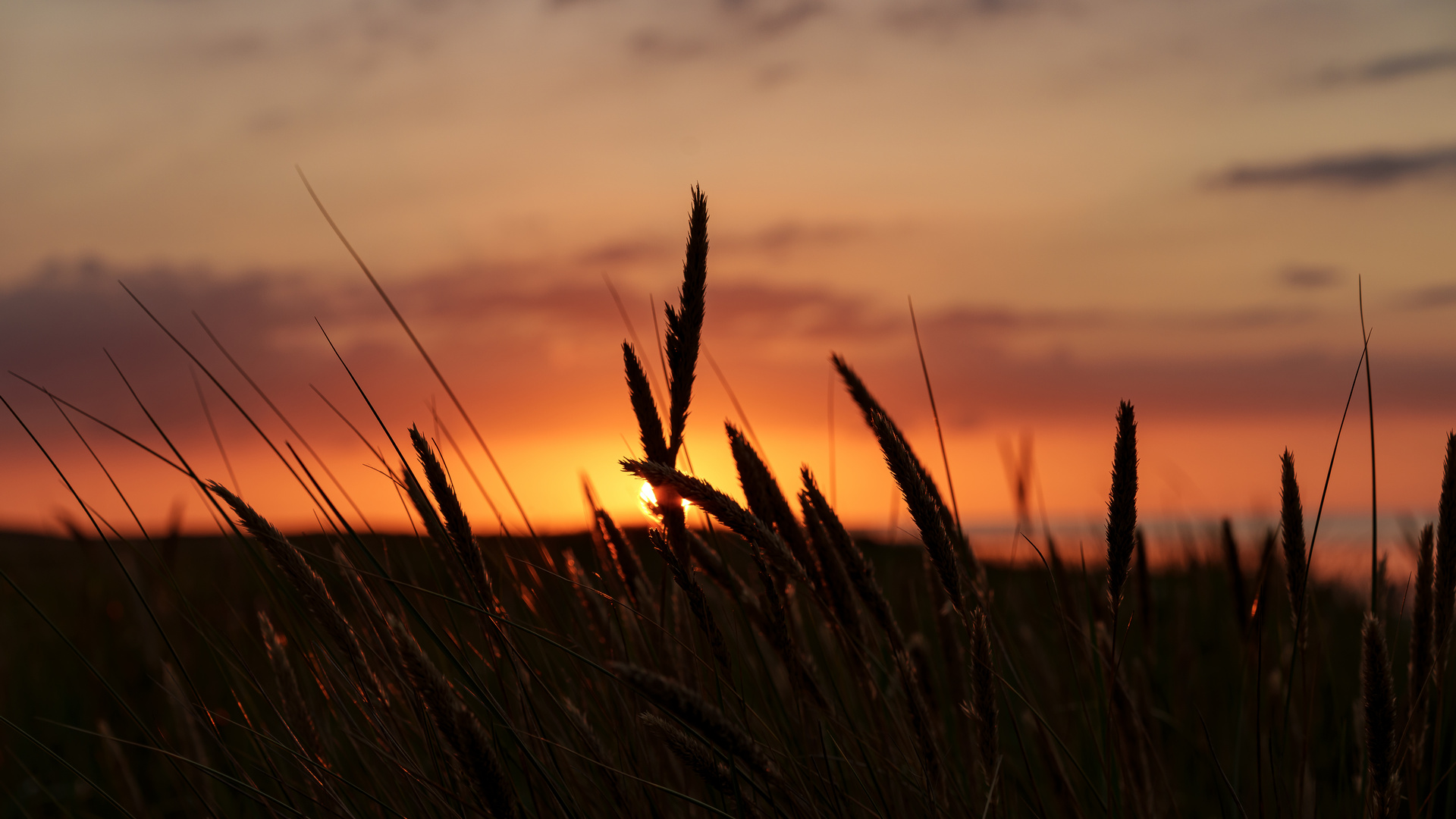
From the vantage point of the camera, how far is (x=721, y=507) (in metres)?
1.11

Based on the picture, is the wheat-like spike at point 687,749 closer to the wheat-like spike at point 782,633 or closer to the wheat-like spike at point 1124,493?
the wheat-like spike at point 782,633

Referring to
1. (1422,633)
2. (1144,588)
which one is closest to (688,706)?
(1422,633)

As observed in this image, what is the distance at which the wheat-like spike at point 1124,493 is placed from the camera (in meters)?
1.19

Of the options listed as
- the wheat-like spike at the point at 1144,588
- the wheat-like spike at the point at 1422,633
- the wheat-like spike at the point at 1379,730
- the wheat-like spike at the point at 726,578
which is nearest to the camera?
the wheat-like spike at the point at 1379,730

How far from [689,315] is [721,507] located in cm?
29

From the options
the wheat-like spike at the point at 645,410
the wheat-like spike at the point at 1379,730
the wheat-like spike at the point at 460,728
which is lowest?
the wheat-like spike at the point at 1379,730

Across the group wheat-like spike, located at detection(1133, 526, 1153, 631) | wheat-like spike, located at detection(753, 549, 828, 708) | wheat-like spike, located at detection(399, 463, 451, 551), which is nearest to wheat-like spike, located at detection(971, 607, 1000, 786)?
wheat-like spike, located at detection(753, 549, 828, 708)

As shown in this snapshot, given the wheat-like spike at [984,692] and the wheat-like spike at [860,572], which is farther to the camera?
the wheat-like spike at [860,572]

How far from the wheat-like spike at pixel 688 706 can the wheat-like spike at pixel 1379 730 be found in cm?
92

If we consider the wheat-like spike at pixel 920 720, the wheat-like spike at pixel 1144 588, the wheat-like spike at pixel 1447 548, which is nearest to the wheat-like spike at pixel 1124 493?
the wheat-like spike at pixel 920 720

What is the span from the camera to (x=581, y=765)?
6.15 ft

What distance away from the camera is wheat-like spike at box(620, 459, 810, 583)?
1085mm

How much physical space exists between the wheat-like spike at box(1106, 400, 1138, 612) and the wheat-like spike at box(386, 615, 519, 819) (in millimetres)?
841

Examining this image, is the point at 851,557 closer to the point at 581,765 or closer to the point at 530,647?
the point at 581,765
